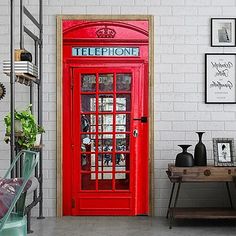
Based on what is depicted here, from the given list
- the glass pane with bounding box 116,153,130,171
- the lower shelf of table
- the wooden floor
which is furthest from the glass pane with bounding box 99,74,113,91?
the lower shelf of table

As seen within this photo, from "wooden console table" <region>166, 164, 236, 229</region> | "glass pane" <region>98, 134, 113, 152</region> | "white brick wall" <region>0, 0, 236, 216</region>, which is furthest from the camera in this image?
"glass pane" <region>98, 134, 113, 152</region>

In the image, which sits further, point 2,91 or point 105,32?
point 105,32

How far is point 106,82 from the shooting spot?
7320 mm

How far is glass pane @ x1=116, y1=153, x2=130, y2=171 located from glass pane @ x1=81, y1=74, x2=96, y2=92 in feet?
2.99

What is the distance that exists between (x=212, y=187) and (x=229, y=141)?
753mm

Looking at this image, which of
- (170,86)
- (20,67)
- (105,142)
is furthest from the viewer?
(105,142)

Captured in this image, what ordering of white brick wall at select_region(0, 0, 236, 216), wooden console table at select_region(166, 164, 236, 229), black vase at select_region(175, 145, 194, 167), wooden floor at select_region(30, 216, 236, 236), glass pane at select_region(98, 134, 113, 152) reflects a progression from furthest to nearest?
glass pane at select_region(98, 134, 113, 152) < white brick wall at select_region(0, 0, 236, 216) < black vase at select_region(175, 145, 194, 167) < wooden console table at select_region(166, 164, 236, 229) < wooden floor at select_region(30, 216, 236, 236)

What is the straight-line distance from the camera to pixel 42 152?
7227 millimetres

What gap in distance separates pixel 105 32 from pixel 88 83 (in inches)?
26.9

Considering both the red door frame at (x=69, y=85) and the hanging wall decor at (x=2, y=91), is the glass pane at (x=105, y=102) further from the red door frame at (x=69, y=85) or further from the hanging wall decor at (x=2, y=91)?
the hanging wall decor at (x=2, y=91)

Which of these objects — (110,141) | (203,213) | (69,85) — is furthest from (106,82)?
(203,213)

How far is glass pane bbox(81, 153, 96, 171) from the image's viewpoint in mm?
7332

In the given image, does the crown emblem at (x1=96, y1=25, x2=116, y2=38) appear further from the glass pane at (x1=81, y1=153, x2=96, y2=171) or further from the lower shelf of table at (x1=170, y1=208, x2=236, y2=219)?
the lower shelf of table at (x1=170, y1=208, x2=236, y2=219)

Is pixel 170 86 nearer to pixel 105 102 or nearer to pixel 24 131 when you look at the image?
pixel 105 102
